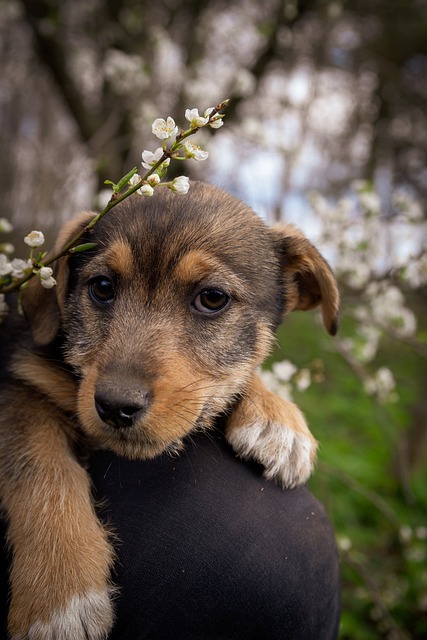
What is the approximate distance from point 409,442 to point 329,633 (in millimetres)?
5769

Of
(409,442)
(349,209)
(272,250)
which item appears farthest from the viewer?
(409,442)

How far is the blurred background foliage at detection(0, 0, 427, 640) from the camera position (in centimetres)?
464

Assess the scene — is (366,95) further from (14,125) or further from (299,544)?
(299,544)

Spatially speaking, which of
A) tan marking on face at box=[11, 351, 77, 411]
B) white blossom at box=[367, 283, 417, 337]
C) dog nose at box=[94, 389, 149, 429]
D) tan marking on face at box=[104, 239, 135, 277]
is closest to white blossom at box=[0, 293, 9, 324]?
tan marking on face at box=[11, 351, 77, 411]

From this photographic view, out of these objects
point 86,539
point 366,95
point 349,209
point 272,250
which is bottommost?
point 86,539

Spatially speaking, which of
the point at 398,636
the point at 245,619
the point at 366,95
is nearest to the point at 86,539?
the point at 245,619

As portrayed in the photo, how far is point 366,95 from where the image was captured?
45.0ft

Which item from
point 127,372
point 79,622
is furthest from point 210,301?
point 79,622

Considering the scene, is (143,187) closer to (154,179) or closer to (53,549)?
(154,179)

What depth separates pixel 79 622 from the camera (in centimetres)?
175

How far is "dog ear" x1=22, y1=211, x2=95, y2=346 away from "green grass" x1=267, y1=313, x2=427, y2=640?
43.3 inches

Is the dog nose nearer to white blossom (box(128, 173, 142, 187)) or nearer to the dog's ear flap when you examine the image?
white blossom (box(128, 173, 142, 187))

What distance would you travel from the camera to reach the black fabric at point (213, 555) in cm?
168

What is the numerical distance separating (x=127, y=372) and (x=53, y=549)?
65cm
